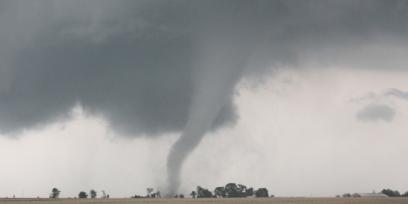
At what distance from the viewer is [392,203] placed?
125m

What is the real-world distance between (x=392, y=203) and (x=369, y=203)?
6.79 metres

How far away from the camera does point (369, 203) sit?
130 metres
